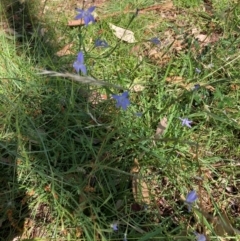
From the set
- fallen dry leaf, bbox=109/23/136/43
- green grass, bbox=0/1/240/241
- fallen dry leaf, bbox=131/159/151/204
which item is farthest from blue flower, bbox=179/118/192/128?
fallen dry leaf, bbox=109/23/136/43

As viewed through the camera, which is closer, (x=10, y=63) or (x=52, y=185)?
(x=52, y=185)

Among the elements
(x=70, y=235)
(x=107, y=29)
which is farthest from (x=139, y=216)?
(x=107, y=29)

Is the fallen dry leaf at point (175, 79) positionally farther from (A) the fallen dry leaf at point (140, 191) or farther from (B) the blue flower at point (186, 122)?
(A) the fallen dry leaf at point (140, 191)

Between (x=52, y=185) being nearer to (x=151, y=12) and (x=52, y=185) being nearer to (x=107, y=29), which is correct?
(x=107, y=29)

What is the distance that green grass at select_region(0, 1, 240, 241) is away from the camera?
55.5 inches

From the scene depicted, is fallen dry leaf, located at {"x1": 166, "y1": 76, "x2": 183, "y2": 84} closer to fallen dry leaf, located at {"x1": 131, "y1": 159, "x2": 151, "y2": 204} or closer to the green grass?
the green grass

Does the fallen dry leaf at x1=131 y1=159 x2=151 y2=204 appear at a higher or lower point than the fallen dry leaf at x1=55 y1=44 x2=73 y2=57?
lower

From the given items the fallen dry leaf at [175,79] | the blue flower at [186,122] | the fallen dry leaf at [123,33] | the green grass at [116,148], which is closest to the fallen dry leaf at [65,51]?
the green grass at [116,148]

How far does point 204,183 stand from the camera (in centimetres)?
154

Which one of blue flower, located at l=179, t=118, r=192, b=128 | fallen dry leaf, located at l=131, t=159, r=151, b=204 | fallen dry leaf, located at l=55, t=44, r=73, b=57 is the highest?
fallen dry leaf, located at l=55, t=44, r=73, b=57

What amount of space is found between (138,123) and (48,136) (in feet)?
1.29

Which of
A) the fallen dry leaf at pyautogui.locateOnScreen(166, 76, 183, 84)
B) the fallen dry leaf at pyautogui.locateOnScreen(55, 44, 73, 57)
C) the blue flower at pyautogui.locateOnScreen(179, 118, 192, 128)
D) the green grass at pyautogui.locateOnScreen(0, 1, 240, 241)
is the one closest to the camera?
the green grass at pyautogui.locateOnScreen(0, 1, 240, 241)

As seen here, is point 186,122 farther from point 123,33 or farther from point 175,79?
point 123,33

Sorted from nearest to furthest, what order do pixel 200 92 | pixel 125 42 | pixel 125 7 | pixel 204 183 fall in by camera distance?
pixel 204 183, pixel 200 92, pixel 125 42, pixel 125 7
